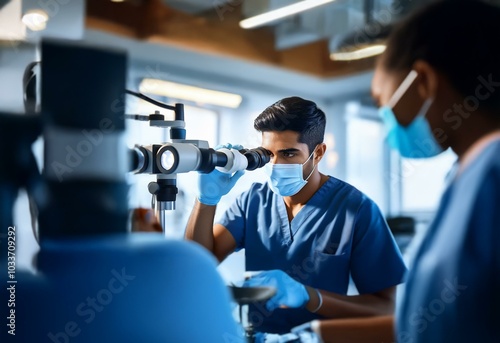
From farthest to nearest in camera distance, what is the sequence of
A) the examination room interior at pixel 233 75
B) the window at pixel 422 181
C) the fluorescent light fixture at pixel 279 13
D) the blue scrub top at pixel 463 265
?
the fluorescent light fixture at pixel 279 13, the examination room interior at pixel 233 75, the window at pixel 422 181, the blue scrub top at pixel 463 265

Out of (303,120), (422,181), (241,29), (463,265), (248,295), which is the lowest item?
(248,295)

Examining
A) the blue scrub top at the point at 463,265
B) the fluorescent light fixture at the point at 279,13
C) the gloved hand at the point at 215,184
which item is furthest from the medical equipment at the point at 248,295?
the fluorescent light fixture at the point at 279,13

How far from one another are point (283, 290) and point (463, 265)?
38cm

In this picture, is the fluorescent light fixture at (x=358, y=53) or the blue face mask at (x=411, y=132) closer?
the blue face mask at (x=411, y=132)

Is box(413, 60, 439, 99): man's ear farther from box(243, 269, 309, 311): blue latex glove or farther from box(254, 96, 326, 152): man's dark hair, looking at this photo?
box(243, 269, 309, 311): blue latex glove

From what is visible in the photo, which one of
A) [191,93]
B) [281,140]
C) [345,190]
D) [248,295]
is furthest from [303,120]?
[248,295]

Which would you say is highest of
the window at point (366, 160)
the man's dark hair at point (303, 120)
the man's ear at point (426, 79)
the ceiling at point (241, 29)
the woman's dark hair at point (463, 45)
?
the ceiling at point (241, 29)

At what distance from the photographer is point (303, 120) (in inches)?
40.1

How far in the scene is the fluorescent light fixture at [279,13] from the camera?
3.53 feet

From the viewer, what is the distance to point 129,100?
3.39 feet

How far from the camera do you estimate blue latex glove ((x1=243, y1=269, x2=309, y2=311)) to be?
0.98 meters

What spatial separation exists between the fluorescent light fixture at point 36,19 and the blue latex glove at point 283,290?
774 mm

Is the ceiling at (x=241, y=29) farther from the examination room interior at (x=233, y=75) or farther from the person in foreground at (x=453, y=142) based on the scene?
the person in foreground at (x=453, y=142)

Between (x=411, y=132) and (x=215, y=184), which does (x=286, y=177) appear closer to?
(x=215, y=184)
